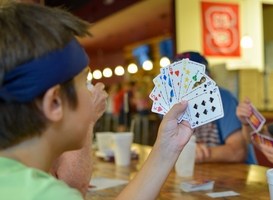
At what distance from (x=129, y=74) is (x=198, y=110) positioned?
500 inches

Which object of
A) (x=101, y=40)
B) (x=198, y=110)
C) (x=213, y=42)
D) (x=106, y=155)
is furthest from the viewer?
(x=101, y=40)

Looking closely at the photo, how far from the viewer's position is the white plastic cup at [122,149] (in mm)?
2176

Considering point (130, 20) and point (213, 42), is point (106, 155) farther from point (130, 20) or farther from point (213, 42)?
point (130, 20)

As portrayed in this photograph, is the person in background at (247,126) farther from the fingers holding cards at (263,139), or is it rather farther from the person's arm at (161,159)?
the person's arm at (161,159)

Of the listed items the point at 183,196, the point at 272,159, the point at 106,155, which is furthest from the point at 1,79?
the point at 106,155

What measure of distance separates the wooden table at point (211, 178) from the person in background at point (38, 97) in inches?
25.7

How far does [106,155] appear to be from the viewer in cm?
236

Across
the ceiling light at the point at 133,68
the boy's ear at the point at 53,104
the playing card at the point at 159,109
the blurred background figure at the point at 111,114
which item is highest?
the ceiling light at the point at 133,68

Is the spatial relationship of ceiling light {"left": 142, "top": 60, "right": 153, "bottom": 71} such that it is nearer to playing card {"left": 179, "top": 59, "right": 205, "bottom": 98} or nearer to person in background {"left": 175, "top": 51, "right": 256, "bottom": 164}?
person in background {"left": 175, "top": 51, "right": 256, "bottom": 164}

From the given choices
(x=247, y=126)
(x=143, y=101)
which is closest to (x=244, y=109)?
(x=247, y=126)

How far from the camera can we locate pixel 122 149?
85.6 inches

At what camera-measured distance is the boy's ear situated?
2.62 ft

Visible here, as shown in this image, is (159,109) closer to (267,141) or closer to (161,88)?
(161,88)

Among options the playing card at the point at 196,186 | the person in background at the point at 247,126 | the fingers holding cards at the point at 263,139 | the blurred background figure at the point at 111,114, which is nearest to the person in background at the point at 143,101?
the blurred background figure at the point at 111,114
